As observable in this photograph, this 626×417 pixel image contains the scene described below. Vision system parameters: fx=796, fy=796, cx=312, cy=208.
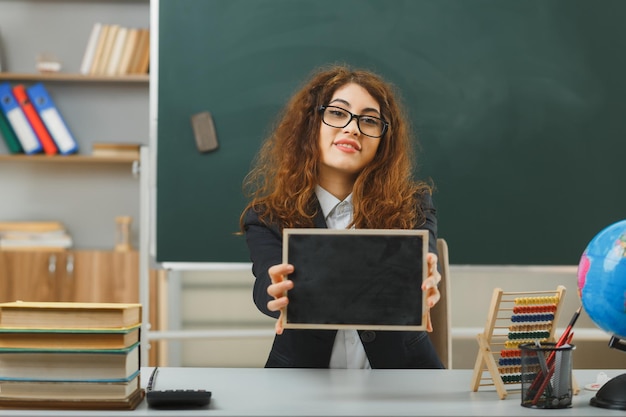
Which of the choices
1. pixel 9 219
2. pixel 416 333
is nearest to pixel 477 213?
pixel 416 333

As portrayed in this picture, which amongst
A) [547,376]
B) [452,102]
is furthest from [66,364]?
[452,102]

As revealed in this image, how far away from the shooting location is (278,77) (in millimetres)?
3338

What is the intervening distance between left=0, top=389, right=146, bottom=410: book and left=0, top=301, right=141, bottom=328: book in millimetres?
125

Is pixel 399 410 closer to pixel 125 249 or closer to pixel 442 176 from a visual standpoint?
pixel 442 176

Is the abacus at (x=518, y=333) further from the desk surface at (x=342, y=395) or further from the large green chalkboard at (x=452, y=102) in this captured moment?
the large green chalkboard at (x=452, y=102)

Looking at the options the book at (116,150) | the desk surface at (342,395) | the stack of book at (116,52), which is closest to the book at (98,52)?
the stack of book at (116,52)

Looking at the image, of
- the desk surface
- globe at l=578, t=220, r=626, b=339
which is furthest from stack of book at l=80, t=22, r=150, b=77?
globe at l=578, t=220, r=626, b=339

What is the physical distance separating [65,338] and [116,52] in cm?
306

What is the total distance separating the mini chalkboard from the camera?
60.0 inches

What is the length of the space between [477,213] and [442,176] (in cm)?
21

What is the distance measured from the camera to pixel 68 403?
4.50ft

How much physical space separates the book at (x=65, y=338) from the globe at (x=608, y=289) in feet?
2.73

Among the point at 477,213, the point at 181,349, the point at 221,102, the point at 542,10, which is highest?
the point at 542,10

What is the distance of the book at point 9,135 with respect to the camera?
416 cm
